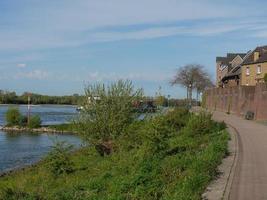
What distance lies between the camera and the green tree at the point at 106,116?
27297mm

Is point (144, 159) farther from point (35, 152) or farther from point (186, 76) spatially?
point (186, 76)

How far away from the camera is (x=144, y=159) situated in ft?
63.4

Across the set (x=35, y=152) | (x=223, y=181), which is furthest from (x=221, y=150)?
(x=35, y=152)

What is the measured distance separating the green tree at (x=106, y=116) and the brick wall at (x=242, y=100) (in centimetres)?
2247

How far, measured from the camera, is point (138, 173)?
15219 mm

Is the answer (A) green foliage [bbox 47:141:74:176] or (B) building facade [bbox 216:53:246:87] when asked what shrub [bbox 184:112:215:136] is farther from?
(B) building facade [bbox 216:53:246:87]

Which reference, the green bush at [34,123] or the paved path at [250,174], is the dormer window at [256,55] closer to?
the green bush at [34,123]

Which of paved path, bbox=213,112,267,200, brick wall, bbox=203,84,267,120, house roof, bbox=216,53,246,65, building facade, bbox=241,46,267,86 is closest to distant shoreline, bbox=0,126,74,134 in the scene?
brick wall, bbox=203,84,267,120

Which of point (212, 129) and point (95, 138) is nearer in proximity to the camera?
point (95, 138)

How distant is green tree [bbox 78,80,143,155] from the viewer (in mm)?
27297

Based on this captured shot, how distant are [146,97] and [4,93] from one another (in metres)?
158

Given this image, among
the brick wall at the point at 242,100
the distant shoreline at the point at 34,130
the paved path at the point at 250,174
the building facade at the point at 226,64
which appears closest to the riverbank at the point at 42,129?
the distant shoreline at the point at 34,130

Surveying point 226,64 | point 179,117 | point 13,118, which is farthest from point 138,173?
point 226,64

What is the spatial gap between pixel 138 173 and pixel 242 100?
144 feet
